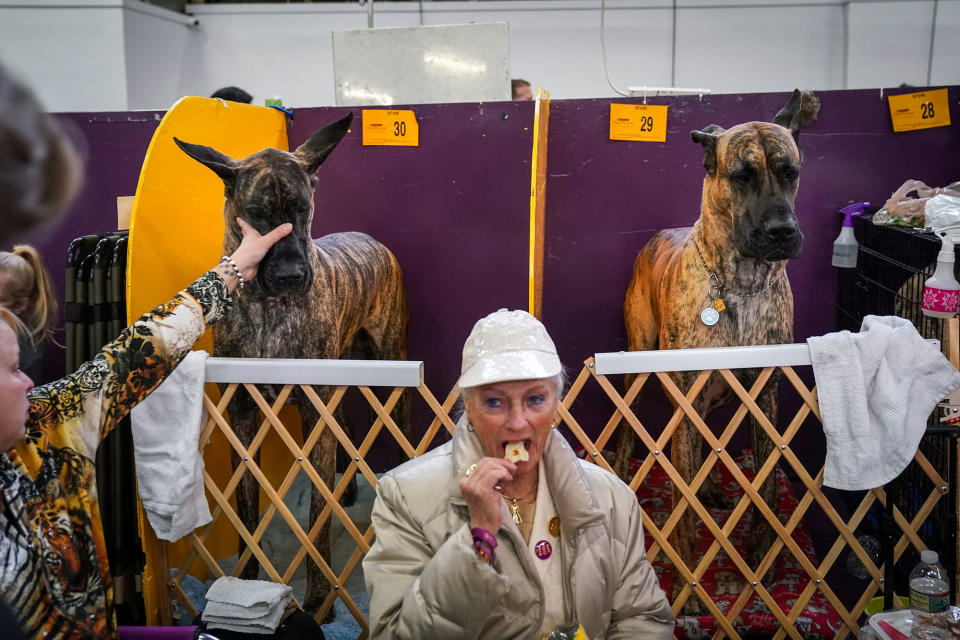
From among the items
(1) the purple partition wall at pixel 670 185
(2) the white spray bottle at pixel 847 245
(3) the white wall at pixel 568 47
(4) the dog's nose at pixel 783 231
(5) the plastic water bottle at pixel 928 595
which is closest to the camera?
(5) the plastic water bottle at pixel 928 595

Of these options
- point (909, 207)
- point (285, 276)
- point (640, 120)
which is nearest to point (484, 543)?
point (285, 276)

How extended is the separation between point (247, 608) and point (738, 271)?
74.5 inches

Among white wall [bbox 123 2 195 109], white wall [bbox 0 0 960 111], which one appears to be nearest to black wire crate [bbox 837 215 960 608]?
white wall [bbox 0 0 960 111]

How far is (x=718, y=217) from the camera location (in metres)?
2.69

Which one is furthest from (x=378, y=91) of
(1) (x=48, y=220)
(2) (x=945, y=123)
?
(1) (x=48, y=220)

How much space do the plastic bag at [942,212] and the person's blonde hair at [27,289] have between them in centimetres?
321

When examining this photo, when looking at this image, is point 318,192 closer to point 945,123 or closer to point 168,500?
point 168,500

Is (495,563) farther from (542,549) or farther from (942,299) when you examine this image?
(942,299)

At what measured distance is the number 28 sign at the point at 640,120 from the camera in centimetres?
354

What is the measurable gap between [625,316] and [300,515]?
176 cm

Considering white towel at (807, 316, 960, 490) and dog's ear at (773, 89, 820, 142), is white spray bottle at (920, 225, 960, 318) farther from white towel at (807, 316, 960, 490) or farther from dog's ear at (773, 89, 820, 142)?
dog's ear at (773, 89, 820, 142)

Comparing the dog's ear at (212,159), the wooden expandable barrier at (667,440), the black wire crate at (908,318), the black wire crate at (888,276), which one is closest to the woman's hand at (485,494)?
the wooden expandable barrier at (667,440)

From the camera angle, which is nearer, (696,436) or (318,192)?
(696,436)

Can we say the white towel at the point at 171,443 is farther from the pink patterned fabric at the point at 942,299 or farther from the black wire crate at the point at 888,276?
the black wire crate at the point at 888,276
